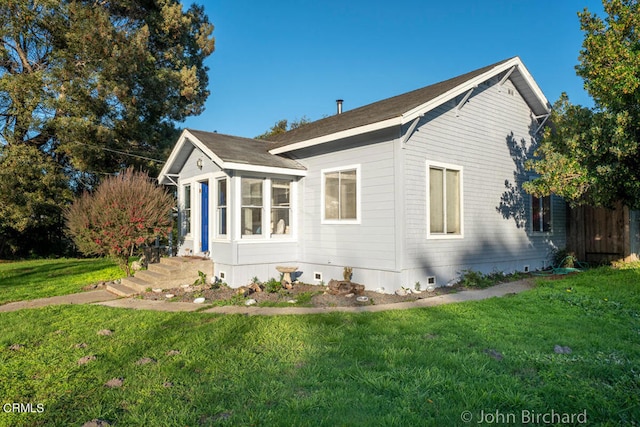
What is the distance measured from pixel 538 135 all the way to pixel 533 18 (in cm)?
538

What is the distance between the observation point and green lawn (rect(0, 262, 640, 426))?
311cm

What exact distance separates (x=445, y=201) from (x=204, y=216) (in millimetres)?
Result: 6228

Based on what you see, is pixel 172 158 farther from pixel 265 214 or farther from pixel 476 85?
pixel 476 85

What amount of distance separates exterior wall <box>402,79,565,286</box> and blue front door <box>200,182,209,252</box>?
17.8 ft

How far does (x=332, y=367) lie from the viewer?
157 inches

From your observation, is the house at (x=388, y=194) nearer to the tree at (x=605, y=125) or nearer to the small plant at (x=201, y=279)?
the small plant at (x=201, y=279)

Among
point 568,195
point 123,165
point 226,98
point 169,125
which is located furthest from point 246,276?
point 226,98

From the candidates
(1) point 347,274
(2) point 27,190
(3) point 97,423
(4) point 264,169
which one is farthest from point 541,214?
(2) point 27,190

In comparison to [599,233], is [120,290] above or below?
below

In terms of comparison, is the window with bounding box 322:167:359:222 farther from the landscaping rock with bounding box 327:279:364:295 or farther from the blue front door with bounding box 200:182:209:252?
the blue front door with bounding box 200:182:209:252

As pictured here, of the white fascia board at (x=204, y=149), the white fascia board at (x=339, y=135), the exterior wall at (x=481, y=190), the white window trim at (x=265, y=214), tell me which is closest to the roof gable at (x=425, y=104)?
the white fascia board at (x=339, y=135)

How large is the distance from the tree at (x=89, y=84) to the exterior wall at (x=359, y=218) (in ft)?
39.3

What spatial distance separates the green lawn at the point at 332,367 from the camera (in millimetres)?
3113

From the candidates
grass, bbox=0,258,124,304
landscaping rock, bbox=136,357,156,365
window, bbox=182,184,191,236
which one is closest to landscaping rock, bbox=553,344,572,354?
landscaping rock, bbox=136,357,156,365
